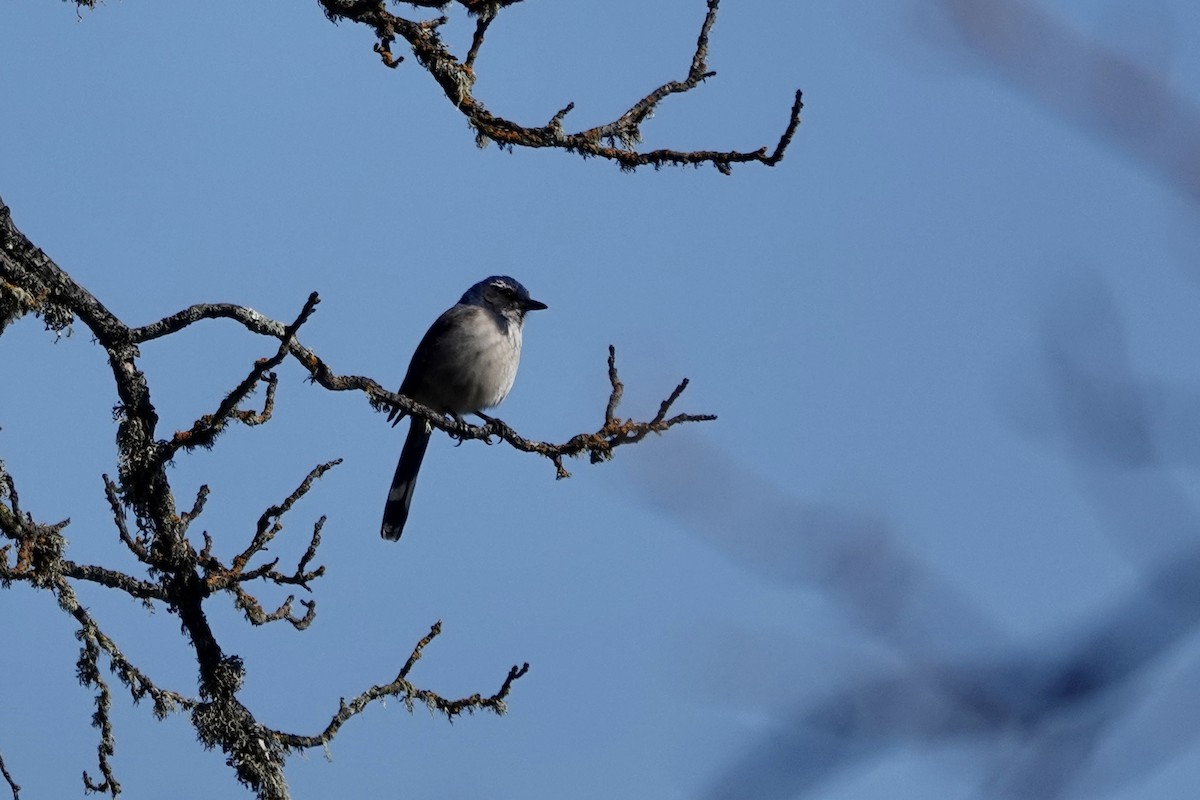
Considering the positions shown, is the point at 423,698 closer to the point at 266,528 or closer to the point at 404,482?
the point at 266,528

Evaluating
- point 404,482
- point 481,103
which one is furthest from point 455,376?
point 481,103

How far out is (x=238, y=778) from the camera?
3.95 meters

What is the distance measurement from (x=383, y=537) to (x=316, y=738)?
3480 millimetres

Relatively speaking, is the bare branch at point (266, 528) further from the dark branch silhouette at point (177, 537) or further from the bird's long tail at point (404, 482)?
the bird's long tail at point (404, 482)

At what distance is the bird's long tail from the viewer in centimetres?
739

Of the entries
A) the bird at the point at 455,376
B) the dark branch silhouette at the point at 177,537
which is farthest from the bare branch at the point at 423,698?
the bird at the point at 455,376

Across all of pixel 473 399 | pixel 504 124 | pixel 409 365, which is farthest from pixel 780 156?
pixel 409 365

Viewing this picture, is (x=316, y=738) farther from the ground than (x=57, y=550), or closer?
closer

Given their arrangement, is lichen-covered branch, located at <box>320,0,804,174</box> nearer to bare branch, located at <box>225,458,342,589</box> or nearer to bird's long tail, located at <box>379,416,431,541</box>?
bare branch, located at <box>225,458,342,589</box>

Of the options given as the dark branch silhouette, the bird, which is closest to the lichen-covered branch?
the dark branch silhouette

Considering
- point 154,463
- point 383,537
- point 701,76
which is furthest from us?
point 383,537

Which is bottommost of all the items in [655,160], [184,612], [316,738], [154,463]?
[316,738]

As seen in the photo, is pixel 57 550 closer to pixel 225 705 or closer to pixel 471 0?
pixel 225 705

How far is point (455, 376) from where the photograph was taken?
24.2ft
